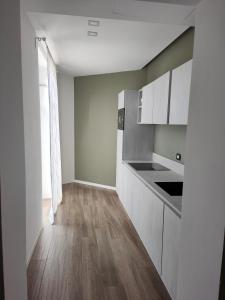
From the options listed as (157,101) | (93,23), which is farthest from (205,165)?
(93,23)

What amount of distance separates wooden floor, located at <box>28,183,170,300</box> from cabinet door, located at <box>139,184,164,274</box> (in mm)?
191

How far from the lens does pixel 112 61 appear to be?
402 cm

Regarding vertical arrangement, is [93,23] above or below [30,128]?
above

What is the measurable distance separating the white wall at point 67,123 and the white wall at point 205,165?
428 cm

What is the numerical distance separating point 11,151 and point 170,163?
101 inches

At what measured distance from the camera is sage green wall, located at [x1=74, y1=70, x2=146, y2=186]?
5.01 meters

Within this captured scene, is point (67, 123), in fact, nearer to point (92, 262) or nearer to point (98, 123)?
point (98, 123)

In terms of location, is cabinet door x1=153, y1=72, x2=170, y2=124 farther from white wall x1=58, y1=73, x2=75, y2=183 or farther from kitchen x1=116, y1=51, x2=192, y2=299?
white wall x1=58, y1=73, x2=75, y2=183

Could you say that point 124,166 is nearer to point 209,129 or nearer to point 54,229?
point 54,229

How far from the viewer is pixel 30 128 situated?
251 cm

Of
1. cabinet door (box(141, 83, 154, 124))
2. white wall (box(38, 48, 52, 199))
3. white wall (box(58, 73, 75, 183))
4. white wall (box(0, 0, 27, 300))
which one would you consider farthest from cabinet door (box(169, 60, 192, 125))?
white wall (box(58, 73, 75, 183))

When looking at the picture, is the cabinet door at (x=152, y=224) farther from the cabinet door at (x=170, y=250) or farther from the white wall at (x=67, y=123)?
the white wall at (x=67, y=123)

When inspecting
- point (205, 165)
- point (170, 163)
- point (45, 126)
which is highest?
point (45, 126)

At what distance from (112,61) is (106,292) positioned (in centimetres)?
352
